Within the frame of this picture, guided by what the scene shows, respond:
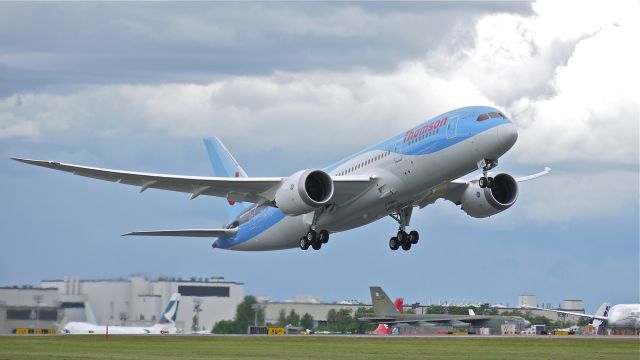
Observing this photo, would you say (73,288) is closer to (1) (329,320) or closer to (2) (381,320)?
(2) (381,320)

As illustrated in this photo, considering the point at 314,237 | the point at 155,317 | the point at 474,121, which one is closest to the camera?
the point at 474,121

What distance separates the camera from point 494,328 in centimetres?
9594

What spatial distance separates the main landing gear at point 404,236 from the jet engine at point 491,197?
3634 mm

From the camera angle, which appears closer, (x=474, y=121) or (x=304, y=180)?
(x=474, y=121)

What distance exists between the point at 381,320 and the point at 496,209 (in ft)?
135

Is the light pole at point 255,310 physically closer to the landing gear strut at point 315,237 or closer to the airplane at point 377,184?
the airplane at point 377,184

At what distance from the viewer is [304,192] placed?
51.4 meters

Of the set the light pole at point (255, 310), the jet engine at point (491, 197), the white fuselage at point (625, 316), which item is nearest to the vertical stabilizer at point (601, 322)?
the white fuselage at point (625, 316)

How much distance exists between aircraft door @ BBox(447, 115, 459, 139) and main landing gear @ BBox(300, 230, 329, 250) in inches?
A: 431

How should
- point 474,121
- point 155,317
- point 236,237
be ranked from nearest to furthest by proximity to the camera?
point 474,121, point 236,237, point 155,317

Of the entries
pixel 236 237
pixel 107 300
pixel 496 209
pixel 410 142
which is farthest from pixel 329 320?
pixel 410 142

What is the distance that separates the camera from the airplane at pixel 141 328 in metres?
91.1

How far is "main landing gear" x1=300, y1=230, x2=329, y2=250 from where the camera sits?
5591 centimetres

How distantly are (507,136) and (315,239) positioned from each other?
548 inches
